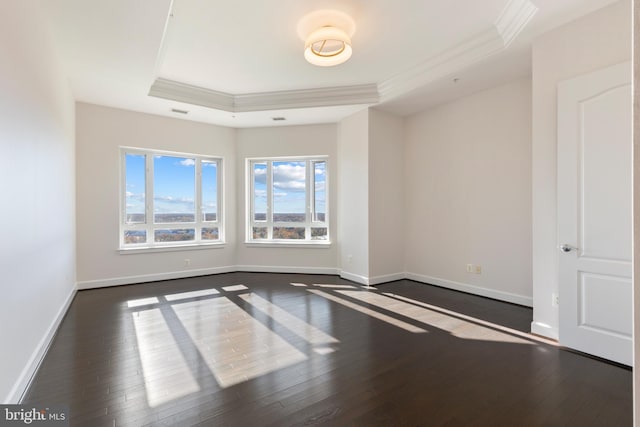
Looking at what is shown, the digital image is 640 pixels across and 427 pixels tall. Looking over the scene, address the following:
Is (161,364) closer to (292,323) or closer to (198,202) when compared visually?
(292,323)

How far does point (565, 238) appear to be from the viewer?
276 centimetres

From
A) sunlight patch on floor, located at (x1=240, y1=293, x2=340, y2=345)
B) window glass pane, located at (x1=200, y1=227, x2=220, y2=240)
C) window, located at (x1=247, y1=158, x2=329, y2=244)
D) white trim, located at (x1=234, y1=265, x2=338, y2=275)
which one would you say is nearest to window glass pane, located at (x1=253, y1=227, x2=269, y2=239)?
window, located at (x1=247, y1=158, x2=329, y2=244)

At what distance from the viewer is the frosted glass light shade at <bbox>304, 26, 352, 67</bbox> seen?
10.1ft

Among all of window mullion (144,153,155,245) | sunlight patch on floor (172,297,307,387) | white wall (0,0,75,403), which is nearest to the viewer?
white wall (0,0,75,403)

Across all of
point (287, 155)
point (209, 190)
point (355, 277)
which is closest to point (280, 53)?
point (287, 155)

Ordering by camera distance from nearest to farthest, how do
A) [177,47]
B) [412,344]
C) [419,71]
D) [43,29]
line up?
[43,29], [412,344], [177,47], [419,71]

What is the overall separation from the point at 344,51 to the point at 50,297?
378cm

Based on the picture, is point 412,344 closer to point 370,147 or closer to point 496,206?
point 496,206

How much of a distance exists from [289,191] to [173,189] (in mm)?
2135

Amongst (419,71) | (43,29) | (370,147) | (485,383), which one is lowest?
(485,383)

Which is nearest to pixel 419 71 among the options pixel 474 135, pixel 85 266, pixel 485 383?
pixel 474 135

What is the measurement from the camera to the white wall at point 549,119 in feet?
8.75

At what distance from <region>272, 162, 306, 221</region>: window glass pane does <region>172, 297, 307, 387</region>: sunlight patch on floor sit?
Answer: 2.59 meters

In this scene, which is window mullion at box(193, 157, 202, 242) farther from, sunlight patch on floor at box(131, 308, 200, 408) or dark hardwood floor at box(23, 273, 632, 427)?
sunlight patch on floor at box(131, 308, 200, 408)
